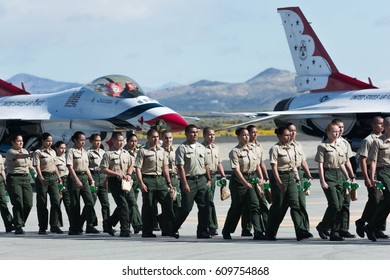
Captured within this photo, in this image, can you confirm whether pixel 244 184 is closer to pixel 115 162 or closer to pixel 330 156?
pixel 330 156

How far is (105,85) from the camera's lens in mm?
25125

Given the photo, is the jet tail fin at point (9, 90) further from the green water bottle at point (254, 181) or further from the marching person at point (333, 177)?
the marching person at point (333, 177)

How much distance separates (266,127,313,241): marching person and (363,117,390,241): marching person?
79 centimetres

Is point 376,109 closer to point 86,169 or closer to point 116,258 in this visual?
point 86,169

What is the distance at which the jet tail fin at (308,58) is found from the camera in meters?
32.1

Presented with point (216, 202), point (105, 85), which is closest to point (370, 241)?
point (216, 202)

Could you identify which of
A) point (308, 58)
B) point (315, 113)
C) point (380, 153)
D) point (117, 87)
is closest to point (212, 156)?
point (380, 153)

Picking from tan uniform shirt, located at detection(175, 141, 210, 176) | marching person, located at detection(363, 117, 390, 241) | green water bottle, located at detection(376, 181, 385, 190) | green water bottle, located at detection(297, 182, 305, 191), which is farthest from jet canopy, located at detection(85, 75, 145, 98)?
green water bottle, located at detection(376, 181, 385, 190)

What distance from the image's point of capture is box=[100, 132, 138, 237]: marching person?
13898 mm

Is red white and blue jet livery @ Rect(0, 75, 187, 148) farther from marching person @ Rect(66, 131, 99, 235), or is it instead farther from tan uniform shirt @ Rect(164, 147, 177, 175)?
tan uniform shirt @ Rect(164, 147, 177, 175)

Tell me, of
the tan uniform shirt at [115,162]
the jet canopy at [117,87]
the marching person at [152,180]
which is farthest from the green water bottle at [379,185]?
the jet canopy at [117,87]

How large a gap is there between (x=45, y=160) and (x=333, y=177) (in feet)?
13.9

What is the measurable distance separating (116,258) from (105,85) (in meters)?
14.2

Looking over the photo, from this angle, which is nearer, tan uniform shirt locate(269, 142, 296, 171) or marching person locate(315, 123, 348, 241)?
marching person locate(315, 123, 348, 241)
